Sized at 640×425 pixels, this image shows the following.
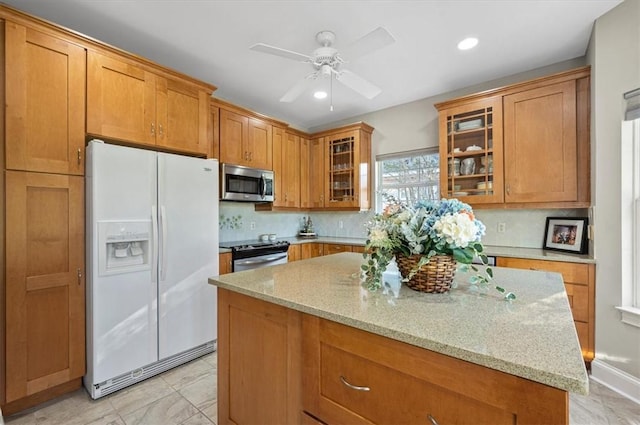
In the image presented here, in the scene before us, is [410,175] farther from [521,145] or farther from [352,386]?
[352,386]

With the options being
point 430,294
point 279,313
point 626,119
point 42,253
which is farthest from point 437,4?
point 42,253

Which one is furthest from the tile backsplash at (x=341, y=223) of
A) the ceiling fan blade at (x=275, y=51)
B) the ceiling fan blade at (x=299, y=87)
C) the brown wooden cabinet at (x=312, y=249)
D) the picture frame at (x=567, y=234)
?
the ceiling fan blade at (x=275, y=51)

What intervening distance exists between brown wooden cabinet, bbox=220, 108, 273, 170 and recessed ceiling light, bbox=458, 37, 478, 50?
233cm

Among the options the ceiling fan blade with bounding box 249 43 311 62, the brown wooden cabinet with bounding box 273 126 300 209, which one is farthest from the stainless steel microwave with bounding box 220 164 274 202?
the ceiling fan blade with bounding box 249 43 311 62

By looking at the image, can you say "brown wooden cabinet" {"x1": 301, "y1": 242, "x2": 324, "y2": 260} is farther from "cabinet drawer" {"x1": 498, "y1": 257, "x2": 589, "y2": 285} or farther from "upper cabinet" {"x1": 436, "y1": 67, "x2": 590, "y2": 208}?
"cabinet drawer" {"x1": 498, "y1": 257, "x2": 589, "y2": 285}

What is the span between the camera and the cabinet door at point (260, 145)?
12.0 ft

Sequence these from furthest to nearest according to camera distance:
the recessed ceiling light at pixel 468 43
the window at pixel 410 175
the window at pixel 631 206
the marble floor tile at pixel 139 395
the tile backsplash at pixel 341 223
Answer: the window at pixel 410 175, the tile backsplash at pixel 341 223, the recessed ceiling light at pixel 468 43, the window at pixel 631 206, the marble floor tile at pixel 139 395

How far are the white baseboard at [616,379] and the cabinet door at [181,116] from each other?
12.1 ft

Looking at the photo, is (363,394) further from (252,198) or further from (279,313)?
(252,198)

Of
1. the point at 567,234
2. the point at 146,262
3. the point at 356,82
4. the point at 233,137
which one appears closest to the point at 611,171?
the point at 567,234

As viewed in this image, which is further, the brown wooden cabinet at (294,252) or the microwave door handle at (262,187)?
the brown wooden cabinet at (294,252)

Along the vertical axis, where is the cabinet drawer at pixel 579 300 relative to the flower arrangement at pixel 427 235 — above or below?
below

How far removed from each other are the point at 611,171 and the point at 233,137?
3.45m

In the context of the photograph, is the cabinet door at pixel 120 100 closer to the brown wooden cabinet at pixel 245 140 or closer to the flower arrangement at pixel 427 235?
the brown wooden cabinet at pixel 245 140
